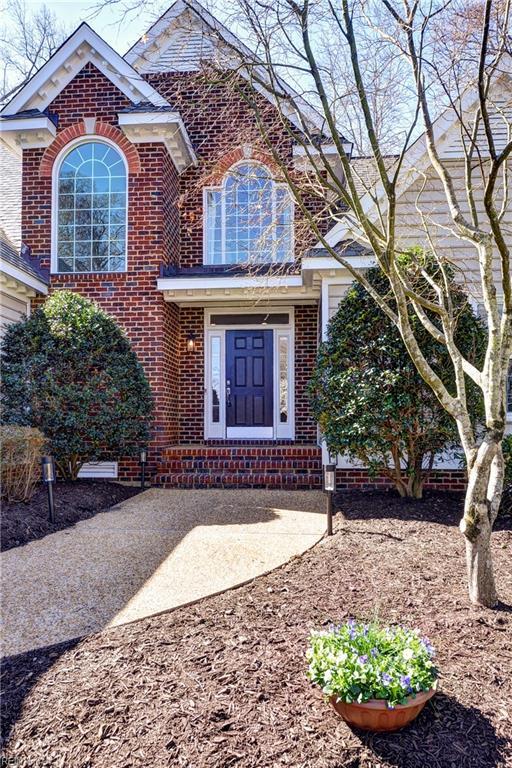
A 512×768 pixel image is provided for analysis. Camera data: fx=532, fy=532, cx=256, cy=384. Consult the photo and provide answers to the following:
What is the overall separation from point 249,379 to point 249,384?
0.31 ft

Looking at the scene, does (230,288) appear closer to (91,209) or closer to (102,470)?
(91,209)

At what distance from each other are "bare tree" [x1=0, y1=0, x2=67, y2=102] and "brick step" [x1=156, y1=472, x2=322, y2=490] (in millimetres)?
12964

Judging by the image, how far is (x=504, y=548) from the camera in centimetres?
449

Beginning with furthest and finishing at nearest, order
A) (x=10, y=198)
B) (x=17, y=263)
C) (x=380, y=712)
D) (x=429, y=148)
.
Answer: (x=10, y=198)
(x=17, y=263)
(x=429, y=148)
(x=380, y=712)

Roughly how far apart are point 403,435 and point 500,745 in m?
4.10

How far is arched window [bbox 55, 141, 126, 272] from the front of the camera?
884cm

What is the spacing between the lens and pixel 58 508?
236 inches

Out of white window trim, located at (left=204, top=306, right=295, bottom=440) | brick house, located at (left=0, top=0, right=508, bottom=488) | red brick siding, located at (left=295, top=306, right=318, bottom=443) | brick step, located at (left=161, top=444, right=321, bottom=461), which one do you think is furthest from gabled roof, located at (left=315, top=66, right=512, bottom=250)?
brick step, located at (left=161, top=444, right=321, bottom=461)

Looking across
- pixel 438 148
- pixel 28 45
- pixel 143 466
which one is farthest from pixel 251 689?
pixel 28 45

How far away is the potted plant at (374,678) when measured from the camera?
213 cm

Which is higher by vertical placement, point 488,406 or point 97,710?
point 488,406

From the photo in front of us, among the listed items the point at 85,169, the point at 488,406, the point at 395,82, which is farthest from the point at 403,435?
the point at 85,169

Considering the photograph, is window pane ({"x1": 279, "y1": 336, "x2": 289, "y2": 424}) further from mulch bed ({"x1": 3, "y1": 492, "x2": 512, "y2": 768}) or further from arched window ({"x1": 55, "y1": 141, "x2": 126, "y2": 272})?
mulch bed ({"x1": 3, "y1": 492, "x2": 512, "y2": 768})

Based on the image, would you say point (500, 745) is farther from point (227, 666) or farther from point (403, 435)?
point (403, 435)
